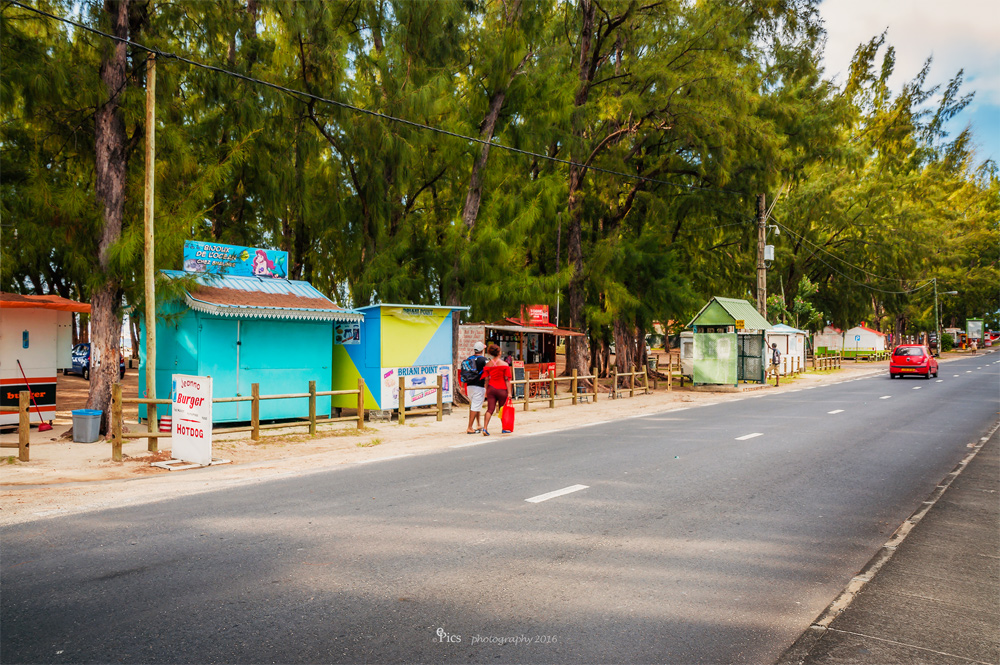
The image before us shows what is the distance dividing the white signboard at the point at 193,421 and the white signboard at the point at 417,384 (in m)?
6.43

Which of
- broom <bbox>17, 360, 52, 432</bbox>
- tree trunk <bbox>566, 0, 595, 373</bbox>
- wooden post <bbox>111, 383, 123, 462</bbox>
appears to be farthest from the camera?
tree trunk <bbox>566, 0, 595, 373</bbox>

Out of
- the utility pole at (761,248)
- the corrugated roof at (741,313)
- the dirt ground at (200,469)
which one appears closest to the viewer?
the dirt ground at (200,469)

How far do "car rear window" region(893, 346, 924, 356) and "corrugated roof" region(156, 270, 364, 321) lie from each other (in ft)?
104

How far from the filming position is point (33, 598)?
4727 millimetres

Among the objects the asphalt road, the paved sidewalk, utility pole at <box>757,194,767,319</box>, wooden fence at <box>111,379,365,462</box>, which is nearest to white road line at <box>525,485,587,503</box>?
the asphalt road

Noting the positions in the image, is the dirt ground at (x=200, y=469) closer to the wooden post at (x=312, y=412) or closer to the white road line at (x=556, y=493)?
the wooden post at (x=312, y=412)

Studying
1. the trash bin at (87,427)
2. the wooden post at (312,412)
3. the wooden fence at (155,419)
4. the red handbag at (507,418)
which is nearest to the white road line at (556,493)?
the red handbag at (507,418)

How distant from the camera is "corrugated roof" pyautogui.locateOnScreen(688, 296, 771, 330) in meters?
29.5

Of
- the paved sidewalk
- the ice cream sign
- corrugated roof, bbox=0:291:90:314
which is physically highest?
the ice cream sign

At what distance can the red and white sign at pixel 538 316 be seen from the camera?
2873 cm

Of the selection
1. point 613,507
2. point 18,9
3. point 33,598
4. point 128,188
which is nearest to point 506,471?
point 613,507

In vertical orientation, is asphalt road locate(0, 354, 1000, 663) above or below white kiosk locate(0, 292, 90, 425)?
below

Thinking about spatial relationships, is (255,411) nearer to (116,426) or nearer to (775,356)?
(116,426)

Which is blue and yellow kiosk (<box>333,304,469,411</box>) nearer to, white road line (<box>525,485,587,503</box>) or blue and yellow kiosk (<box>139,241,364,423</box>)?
blue and yellow kiosk (<box>139,241,364,423</box>)
